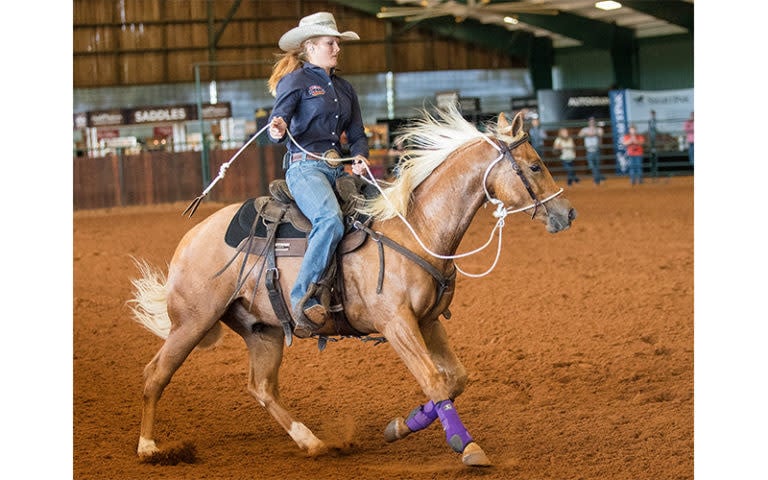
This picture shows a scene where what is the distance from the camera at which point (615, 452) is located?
471cm

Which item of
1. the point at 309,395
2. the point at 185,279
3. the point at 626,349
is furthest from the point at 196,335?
the point at 626,349

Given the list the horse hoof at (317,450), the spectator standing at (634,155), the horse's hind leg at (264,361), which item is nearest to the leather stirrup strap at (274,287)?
the horse's hind leg at (264,361)

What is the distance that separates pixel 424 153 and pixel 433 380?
1180mm

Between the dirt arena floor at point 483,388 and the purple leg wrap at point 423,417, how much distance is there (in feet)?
0.71

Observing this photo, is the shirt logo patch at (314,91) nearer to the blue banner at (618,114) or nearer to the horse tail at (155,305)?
the horse tail at (155,305)

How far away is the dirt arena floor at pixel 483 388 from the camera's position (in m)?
4.76

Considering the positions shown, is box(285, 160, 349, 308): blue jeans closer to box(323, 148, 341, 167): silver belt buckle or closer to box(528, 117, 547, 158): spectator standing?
box(323, 148, 341, 167): silver belt buckle

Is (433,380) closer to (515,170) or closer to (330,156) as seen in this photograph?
(515,170)

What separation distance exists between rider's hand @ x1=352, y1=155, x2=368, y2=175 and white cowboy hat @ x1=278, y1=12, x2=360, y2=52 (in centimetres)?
62

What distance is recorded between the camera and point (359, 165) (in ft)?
16.0

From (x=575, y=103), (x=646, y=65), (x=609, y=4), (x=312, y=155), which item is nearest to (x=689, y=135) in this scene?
(x=609, y=4)

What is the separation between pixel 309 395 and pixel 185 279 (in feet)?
5.25

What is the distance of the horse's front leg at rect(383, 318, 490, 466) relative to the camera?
4367 millimetres
